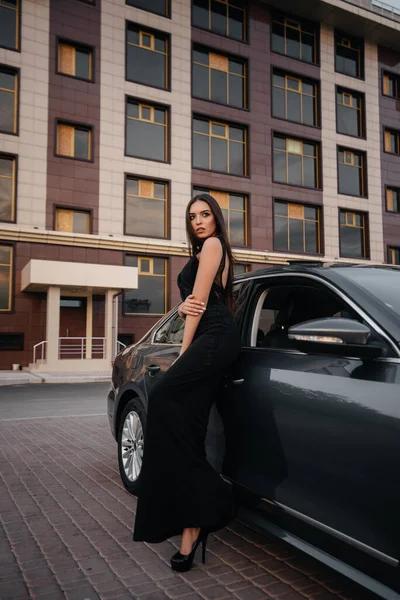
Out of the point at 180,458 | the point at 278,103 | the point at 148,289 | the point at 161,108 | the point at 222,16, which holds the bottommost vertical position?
the point at 180,458

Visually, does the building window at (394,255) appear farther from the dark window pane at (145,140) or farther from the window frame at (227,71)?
the dark window pane at (145,140)

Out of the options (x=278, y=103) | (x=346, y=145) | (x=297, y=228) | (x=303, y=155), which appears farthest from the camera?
(x=346, y=145)

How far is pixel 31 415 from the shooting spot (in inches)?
363

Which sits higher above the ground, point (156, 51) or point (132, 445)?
point (156, 51)

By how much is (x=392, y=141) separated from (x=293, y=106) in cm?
805

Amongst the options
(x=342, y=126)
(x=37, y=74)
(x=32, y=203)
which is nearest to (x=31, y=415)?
(x=32, y=203)

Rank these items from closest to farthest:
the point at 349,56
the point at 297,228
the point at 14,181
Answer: the point at 14,181
the point at 297,228
the point at 349,56

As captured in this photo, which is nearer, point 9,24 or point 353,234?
point 9,24

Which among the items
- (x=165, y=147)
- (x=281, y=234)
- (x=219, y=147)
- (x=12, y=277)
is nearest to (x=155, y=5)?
(x=165, y=147)

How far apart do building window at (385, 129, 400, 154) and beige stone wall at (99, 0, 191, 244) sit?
1427 centimetres

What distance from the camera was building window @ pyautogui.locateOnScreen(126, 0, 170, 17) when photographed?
26.6m

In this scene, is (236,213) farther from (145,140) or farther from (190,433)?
(190,433)

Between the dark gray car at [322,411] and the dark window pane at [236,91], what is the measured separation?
27.7 meters

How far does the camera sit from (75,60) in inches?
988
